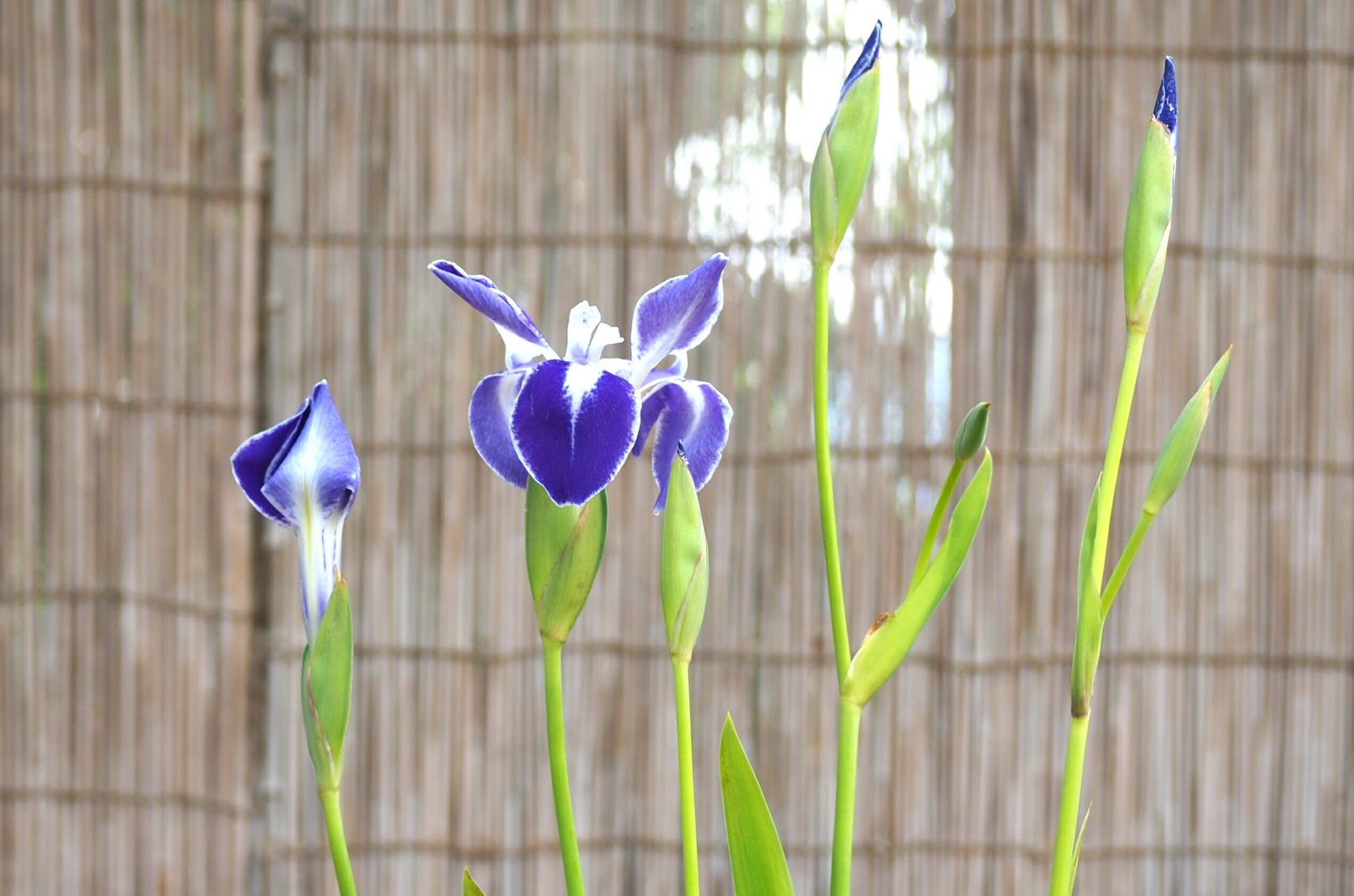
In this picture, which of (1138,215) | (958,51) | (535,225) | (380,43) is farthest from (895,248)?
(1138,215)

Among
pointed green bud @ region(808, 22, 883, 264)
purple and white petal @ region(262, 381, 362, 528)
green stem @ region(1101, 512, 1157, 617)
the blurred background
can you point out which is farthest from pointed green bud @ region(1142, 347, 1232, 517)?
the blurred background

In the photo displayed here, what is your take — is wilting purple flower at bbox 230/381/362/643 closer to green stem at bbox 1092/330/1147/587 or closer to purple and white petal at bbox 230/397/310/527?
purple and white petal at bbox 230/397/310/527

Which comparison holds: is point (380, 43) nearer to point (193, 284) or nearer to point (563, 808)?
point (193, 284)

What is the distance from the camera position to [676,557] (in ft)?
1.00

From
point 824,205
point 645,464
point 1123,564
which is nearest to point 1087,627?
point 1123,564

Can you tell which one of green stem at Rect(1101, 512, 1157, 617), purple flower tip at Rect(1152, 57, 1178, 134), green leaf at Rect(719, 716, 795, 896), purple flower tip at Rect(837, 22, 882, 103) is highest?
purple flower tip at Rect(837, 22, 882, 103)

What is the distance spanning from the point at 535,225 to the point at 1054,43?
52 centimetres

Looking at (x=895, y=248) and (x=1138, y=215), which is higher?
(x=895, y=248)

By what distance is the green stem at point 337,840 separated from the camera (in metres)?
0.28

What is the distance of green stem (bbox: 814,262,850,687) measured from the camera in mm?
304

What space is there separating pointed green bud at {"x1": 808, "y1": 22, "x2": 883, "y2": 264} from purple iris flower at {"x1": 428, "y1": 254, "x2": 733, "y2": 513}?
0.03 m

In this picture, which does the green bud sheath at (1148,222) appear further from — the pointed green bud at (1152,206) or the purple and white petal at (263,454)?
the purple and white petal at (263,454)

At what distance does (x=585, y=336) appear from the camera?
345mm

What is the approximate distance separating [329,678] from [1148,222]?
234 mm
